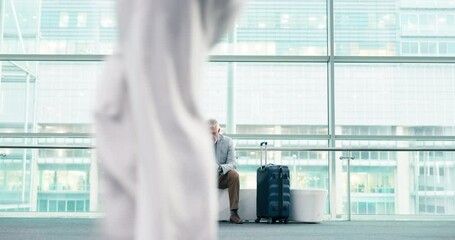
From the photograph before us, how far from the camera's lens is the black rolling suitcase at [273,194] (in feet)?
22.1

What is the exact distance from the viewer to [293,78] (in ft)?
30.1

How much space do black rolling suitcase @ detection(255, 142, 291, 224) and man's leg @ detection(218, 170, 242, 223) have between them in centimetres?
32

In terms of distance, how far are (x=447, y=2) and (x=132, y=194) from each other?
9.00m

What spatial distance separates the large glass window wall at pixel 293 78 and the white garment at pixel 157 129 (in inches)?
290

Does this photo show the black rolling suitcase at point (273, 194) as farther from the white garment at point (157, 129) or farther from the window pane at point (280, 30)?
the white garment at point (157, 129)

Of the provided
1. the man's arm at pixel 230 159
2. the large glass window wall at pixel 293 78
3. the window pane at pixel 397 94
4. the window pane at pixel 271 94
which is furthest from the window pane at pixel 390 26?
the man's arm at pixel 230 159

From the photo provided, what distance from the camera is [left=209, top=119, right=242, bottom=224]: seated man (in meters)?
6.53

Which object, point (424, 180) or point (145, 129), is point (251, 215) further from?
point (145, 129)

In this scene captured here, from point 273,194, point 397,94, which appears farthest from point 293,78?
point 273,194

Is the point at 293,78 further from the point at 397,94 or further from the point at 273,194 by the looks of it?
the point at 273,194

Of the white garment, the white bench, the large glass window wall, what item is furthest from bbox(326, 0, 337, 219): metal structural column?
the white garment

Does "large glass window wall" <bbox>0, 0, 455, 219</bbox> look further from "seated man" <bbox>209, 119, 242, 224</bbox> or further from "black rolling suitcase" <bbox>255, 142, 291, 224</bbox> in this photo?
"seated man" <bbox>209, 119, 242, 224</bbox>

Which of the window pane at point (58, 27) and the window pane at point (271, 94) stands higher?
the window pane at point (58, 27)

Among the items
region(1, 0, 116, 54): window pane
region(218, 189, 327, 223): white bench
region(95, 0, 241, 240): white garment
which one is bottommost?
region(218, 189, 327, 223): white bench
